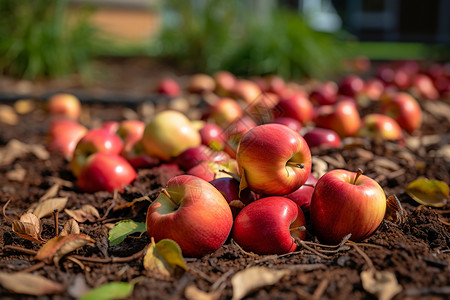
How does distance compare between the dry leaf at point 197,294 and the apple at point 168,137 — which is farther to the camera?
the apple at point 168,137

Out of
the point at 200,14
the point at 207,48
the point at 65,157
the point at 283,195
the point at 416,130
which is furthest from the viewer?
the point at 200,14

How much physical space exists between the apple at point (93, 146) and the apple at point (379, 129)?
1.73 m

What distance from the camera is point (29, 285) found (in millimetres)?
1387

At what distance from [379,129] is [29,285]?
2544 millimetres

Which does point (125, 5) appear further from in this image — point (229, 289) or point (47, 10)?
point (229, 289)

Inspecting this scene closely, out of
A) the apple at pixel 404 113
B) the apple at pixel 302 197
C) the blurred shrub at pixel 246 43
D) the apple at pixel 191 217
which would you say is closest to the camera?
the apple at pixel 191 217

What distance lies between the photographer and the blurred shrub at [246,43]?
688cm

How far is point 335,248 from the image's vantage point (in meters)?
1.74

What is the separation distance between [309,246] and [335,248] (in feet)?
0.32

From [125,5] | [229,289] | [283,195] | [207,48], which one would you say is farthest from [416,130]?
[125,5]

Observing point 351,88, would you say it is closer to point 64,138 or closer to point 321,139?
point 321,139

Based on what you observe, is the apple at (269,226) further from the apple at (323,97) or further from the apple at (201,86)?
the apple at (201,86)

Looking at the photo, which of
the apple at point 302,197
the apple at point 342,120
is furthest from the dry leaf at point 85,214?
the apple at point 342,120

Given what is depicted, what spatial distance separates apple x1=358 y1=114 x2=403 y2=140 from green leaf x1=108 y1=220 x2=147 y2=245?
78.1 inches
